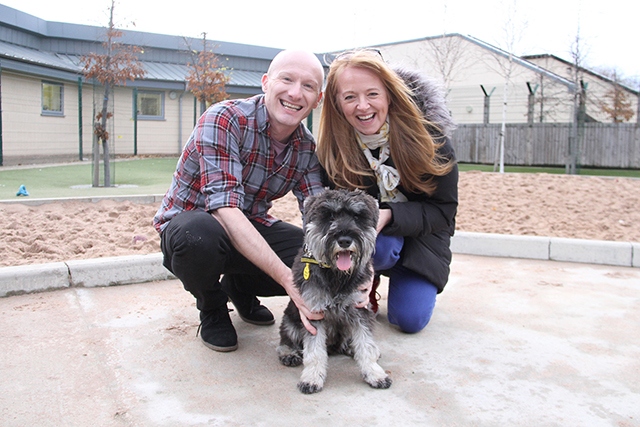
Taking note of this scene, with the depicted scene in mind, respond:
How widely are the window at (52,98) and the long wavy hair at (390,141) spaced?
1724 centimetres

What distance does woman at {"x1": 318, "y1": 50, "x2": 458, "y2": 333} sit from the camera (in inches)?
147

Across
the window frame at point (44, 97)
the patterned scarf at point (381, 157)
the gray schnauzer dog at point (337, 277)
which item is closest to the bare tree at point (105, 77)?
the window frame at point (44, 97)

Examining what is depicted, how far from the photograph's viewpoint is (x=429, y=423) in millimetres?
2691

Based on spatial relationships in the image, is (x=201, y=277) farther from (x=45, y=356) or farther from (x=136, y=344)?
(x=45, y=356)

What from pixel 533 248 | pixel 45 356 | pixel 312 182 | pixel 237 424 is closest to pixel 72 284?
pixel 45 356

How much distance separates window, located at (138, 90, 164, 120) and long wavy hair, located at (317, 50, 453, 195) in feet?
67.6

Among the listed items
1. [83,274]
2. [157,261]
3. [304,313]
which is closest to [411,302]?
[304,313]

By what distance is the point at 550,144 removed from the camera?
65.4ft

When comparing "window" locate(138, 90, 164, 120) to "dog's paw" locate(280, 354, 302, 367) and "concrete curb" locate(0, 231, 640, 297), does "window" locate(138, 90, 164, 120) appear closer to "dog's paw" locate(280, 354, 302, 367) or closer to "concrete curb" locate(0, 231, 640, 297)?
"concrete curb" locate(0, 231, 640, 297)

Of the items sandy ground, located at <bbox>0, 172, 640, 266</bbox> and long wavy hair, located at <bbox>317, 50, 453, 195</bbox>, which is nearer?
long wavy hair, located at <bbox>317, 50, 453, 195</bbox>

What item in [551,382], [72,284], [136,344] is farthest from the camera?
[72,284]

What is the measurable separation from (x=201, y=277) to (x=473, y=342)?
1.96 m

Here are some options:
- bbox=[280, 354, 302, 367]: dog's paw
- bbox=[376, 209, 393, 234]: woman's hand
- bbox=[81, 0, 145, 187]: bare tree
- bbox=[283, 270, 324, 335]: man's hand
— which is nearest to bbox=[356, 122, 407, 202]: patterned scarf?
bbox=[376, 209, 393, 234]: woman's hand

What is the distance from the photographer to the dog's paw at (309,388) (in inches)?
119
